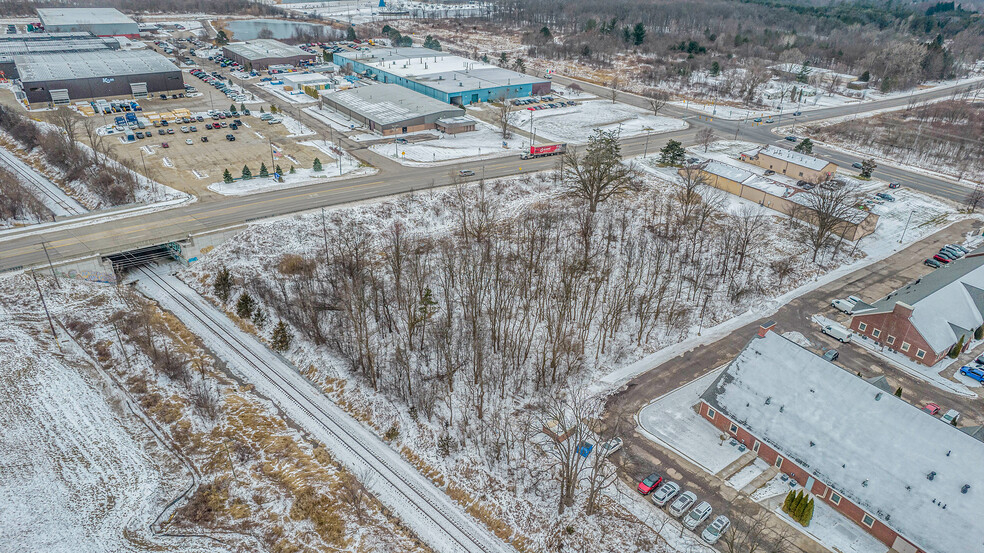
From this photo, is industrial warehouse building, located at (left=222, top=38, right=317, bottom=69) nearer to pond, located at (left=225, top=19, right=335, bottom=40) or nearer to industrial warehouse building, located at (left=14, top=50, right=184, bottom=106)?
industrial warehouse building, located at (left=14, top=50, right=184, bottom=106)

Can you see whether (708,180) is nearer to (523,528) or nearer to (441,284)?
(441,284)

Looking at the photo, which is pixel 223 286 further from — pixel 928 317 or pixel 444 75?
pixel 444 75

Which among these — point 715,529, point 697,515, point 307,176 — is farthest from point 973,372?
point 307,176

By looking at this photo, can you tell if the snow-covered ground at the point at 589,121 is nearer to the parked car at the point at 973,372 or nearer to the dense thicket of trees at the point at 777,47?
the dense thicket of trees at the point at 777,47

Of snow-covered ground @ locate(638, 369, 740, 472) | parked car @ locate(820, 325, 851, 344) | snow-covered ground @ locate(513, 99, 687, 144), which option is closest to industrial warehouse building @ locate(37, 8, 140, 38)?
snow-covered ground @ locate(513, 99, 687, 144)

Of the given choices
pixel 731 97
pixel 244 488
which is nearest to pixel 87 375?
pixel 244 488

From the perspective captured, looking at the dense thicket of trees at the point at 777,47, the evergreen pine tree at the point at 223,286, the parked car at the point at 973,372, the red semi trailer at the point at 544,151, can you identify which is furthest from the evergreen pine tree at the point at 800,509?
the dense thicket of trees at the point at 777,47
